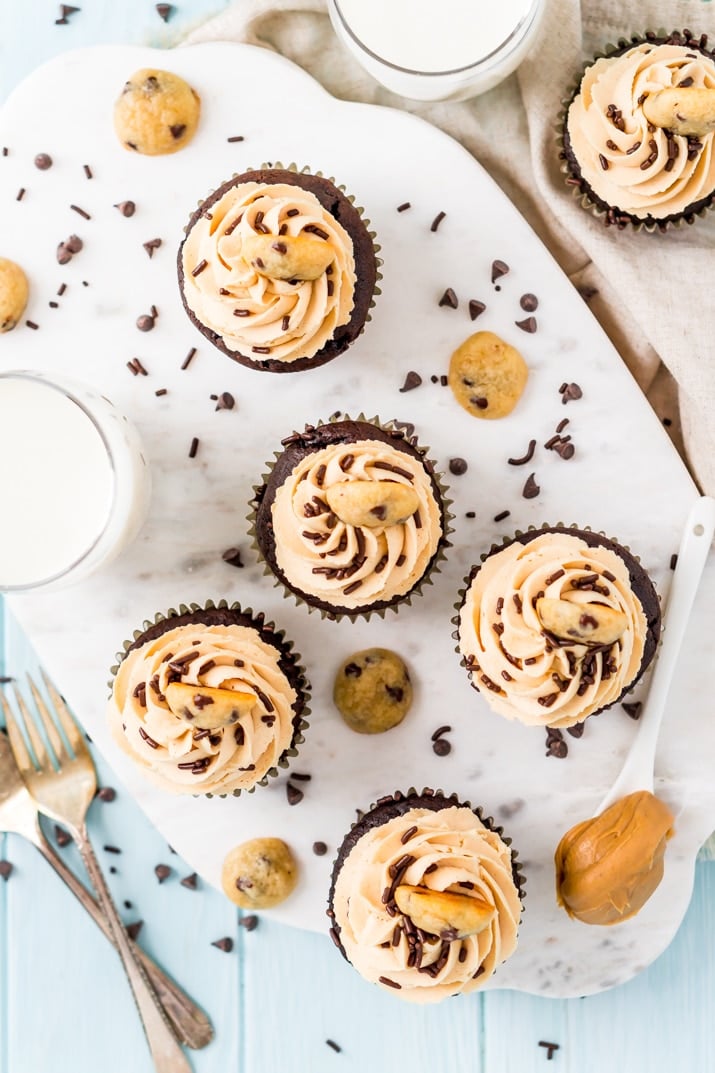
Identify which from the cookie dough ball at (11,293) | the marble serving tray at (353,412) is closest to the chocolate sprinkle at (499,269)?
the marble serving tray at (353,412)

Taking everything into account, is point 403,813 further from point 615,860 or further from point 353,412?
point 353,412

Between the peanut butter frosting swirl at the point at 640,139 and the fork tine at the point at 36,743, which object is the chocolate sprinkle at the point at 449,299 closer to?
the peanut butter frosting swirl at the point at 640,139

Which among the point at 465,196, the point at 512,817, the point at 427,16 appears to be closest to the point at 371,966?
the point at 512,817

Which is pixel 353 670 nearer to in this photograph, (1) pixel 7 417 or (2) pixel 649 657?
(2) pixel 649 657

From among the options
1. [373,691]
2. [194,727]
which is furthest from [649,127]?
[194,727]

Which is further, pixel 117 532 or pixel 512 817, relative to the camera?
pixel 512 817

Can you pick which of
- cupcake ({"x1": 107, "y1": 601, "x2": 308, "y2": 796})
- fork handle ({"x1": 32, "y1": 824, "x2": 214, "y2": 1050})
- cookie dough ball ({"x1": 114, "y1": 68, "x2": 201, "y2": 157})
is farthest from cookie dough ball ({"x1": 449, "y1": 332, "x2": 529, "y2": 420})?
fork handle ({"x1": 32, "y1": 824, "x2": 214, "y2": 1050})

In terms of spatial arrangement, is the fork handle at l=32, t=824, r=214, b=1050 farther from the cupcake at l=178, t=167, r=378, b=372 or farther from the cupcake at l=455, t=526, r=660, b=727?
the cupcake at l=178, t=167, r=378, b=372
